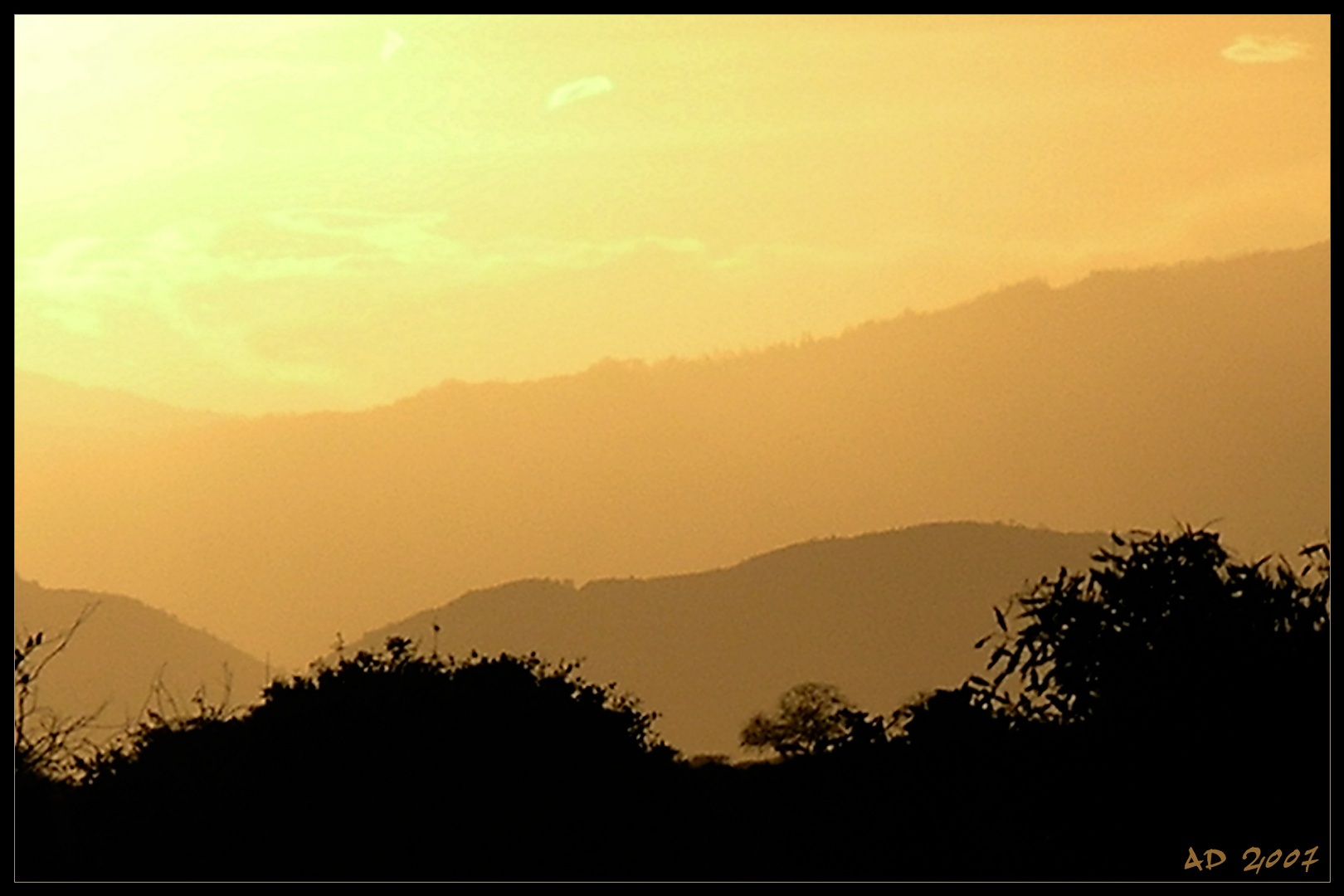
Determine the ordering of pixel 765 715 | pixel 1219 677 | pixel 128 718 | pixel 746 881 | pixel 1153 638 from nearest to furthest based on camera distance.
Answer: pixel 746 881
pixel 1219 677
pixel 1153 638
pixel 128 718
pixel 765 715

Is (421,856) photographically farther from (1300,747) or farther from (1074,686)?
(1300,747)

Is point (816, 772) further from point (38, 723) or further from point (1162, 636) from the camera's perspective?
point (38, 723)

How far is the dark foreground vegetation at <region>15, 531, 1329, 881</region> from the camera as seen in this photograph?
16594 millimetres

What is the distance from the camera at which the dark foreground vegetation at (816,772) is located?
54.4 feet

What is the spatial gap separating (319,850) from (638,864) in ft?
11.4

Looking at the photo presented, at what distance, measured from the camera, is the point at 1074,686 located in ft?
61.2

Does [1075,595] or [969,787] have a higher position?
[1075,595]

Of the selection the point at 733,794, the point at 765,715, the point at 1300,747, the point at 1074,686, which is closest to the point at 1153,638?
the point at 1074,686

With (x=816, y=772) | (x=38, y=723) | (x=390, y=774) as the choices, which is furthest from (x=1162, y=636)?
(x=38, y=723)

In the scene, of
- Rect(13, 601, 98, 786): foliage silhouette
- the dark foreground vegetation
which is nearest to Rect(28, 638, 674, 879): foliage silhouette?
the dark foreground vegetation

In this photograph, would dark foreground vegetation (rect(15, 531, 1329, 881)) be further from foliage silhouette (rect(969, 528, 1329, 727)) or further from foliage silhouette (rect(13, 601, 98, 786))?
foliage silhouette (rect(13, 601, 98, 786))

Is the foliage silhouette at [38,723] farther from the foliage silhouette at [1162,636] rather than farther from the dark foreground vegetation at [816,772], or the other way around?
the foliage silhouette at [1162,636]

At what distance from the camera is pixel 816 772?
60.8 feet

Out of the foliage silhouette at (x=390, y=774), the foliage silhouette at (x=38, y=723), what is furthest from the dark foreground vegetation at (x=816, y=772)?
the foliage silhouette at (x=38, y=723)
